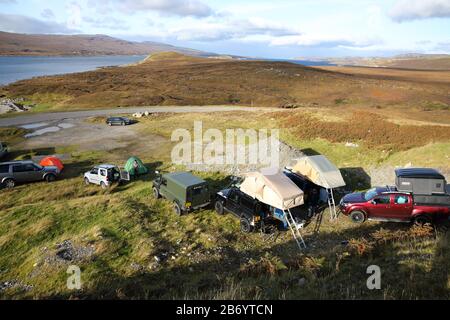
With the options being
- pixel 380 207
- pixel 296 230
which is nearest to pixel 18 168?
pixel 296 230

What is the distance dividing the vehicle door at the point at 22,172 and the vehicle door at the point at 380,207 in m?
24.5

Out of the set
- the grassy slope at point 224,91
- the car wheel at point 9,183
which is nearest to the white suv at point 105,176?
the car wheel at point 9,183

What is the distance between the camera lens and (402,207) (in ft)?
55.0

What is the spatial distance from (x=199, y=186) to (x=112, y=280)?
25.4 feet

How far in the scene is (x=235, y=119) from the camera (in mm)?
48219

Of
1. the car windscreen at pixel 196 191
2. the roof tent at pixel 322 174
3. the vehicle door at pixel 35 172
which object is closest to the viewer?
the car windscreen at pixel 196 191

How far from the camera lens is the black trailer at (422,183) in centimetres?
1658

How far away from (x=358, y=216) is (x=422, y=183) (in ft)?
11.7

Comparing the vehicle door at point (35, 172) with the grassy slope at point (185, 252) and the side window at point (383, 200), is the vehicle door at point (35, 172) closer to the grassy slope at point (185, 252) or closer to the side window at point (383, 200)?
the grassy slope at point (185, 252)

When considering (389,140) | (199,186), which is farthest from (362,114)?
(199,186)

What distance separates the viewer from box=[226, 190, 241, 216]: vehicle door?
18266 mm

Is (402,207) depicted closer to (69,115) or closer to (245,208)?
(245,208)
